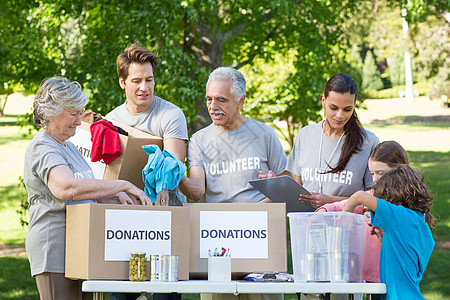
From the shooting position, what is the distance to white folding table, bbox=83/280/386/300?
288 cm

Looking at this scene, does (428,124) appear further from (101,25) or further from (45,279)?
(45,279)

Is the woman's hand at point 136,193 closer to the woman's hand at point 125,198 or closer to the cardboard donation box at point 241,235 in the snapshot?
the woman's hand at point 125,198

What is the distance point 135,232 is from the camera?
9.89 ft

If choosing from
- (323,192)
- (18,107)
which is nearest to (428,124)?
(18,107)

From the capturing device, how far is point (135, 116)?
3.80 meters

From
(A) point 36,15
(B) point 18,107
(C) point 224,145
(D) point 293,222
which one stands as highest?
(B) point 18,107

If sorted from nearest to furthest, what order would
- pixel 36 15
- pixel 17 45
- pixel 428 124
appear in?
pixel 17 45, pixel 36 15, pixel 428 124

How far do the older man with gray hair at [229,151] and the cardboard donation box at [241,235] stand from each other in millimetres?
461

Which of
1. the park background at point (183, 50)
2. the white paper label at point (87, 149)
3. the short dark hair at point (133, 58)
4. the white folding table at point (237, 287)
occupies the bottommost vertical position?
the white folding table at point (237, 287)

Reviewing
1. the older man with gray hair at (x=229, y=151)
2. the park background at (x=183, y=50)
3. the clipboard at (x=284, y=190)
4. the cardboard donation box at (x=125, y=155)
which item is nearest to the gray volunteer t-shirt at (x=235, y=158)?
the older man with gray hair at (x=229, y=151)

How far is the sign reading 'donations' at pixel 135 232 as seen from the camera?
298 cm

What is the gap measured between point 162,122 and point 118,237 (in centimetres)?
93

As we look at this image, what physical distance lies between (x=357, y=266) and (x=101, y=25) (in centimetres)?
640

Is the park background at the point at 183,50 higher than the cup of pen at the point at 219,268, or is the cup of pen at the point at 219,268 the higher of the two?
the park background at the point at 183,50
